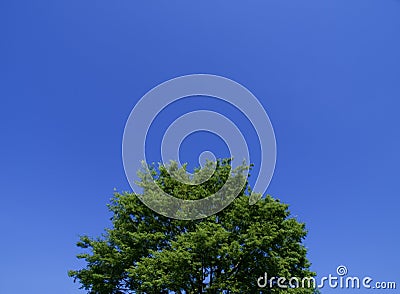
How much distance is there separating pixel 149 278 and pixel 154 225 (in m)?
3.86

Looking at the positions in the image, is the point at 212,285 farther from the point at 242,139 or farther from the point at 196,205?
the point at 242,139

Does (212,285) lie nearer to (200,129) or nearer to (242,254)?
(242,254)

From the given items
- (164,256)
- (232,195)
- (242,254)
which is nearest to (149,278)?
(164,256)

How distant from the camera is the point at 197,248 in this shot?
2020 centimetres

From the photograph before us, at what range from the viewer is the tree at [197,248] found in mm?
20359

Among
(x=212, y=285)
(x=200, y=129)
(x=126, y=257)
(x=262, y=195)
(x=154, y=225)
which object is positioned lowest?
(x=212, y=285)

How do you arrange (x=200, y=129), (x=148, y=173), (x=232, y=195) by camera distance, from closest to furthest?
1. (x=200, y=129)
2. (x=232, y=195)
3. (x=148, y=173)

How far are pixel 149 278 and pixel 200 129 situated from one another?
8.44 m

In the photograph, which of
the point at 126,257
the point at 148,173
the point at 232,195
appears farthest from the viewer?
the point at 148,173

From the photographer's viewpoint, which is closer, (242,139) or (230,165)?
(242,139)

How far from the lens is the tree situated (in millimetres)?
20359

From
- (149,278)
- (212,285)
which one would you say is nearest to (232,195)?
(212,285)

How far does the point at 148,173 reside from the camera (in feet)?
84.2

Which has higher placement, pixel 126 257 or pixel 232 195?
pixel 232 195
